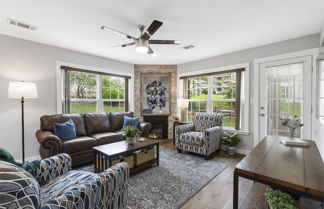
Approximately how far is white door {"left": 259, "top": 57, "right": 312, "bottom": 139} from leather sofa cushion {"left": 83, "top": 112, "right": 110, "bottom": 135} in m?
3.68

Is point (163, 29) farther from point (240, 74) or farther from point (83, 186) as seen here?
point (83, 186)

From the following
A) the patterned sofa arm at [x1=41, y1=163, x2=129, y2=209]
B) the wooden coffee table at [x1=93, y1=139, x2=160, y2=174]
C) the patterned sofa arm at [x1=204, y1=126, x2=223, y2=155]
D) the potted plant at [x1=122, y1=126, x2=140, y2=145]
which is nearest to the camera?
the patterned sofa arm at [x1=41, y1=163, x2=129, y2=209]

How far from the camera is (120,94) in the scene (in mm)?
4836

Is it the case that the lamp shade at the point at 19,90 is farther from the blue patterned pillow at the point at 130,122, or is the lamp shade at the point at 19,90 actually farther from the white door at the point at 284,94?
the white door at the point at 284,94

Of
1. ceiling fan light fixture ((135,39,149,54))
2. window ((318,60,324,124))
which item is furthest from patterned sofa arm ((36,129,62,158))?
window ((318,60,324,124))

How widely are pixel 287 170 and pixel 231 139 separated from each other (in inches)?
102

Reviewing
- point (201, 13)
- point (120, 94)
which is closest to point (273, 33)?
point (201, 13)

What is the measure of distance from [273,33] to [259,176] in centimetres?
277

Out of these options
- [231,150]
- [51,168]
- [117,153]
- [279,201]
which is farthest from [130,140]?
[231,150]

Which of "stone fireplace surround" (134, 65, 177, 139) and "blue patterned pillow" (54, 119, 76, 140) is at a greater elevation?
"stone fireplace surround" (134, 65, 177, 139)

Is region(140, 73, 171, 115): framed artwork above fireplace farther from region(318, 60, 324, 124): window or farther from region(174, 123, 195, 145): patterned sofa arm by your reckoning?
region(318, 60, 324, 124): window

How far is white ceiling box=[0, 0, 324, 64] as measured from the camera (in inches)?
75.0

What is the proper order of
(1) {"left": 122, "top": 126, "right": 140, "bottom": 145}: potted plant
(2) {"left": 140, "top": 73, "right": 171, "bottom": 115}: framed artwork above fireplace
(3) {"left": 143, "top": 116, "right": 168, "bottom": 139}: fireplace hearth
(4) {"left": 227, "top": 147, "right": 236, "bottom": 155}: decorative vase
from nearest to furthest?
(1) {"left": 122, "top": 126, "right": 140, "bottom": 145}: potted plant, (4) {"left": 227, "top": 147, "right": 236, "bottom": 155}: decorative vase, (3) {"left": 143, "top": 116, "right": 168, "bottom": 139}: fireplace hearth, (2) {"left": 140, "top": 73, "right": 171, "bottom": 115}: framed artwork above fireplace

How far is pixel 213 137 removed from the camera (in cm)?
324
